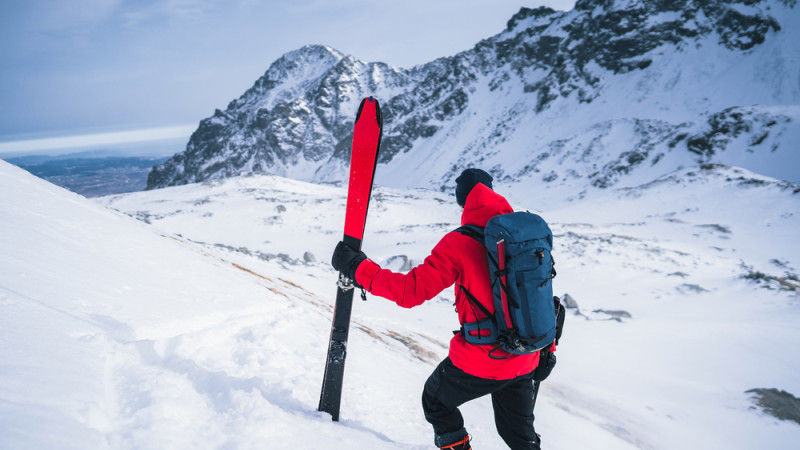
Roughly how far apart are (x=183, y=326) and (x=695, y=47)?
117 meters

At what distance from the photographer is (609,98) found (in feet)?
298

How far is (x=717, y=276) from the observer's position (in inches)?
647

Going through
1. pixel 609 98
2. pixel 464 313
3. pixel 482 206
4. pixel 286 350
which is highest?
pixel 609 98

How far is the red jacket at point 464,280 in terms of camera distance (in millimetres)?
2734

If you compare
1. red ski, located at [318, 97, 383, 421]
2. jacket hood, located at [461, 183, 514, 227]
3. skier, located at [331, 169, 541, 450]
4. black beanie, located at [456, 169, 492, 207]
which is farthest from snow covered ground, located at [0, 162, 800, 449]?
black beanie, located at [456, 169, 492, 207]

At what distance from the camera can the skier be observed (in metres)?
2.74

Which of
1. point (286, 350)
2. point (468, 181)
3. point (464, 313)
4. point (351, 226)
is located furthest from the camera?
point (286, 350)

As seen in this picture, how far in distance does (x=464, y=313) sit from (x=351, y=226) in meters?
1.18

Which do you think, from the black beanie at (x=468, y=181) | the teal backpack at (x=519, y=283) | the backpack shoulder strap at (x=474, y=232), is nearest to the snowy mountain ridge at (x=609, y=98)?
the black beanie at (x=468, y=181)

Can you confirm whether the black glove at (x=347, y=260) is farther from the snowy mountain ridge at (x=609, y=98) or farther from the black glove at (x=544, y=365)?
the snowy mountain ridge at (x=609, y=98)

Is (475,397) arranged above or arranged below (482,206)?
below

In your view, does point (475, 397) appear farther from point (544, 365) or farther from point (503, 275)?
point (503, 275)

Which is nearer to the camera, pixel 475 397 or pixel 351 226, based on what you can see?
pixel 475 397

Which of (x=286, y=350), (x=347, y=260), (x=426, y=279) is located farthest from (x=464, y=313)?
(x=286, y=350)
